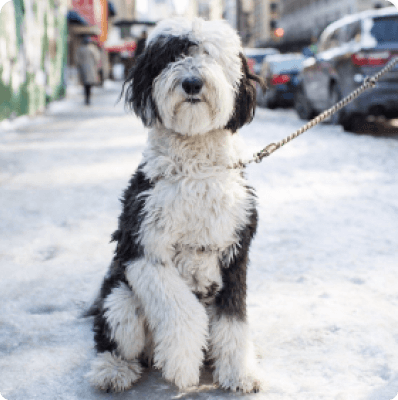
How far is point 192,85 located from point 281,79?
13952mm

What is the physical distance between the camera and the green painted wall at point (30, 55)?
456 inches

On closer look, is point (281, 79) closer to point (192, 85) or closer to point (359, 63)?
point (359, 63)

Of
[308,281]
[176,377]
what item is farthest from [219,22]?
[308,281]

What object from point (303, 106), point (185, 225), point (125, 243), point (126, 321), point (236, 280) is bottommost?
point (126, 321)

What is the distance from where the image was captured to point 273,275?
371 cm

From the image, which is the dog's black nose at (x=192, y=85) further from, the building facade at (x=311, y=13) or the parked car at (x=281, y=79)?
the building facade at (x=311, y=13)

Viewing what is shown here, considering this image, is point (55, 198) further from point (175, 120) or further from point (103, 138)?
point (103, 138)

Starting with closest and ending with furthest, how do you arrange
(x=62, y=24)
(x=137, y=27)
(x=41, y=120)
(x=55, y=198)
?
(x=55, y=198)
(x=41, y=120)
(x=62, y=24)
(x=137, y=27)

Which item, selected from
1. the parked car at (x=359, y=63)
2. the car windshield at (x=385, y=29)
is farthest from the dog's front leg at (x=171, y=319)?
the car windshield at (x=385, y=29)

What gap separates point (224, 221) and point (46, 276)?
5.97ft

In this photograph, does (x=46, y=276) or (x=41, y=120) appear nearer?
(x=46, y=276)

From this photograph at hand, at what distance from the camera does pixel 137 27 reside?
41312 millimetres

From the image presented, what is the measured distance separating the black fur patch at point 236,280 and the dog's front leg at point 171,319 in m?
0.14

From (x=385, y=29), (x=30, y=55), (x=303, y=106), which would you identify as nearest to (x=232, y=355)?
(x=385, y=29)
